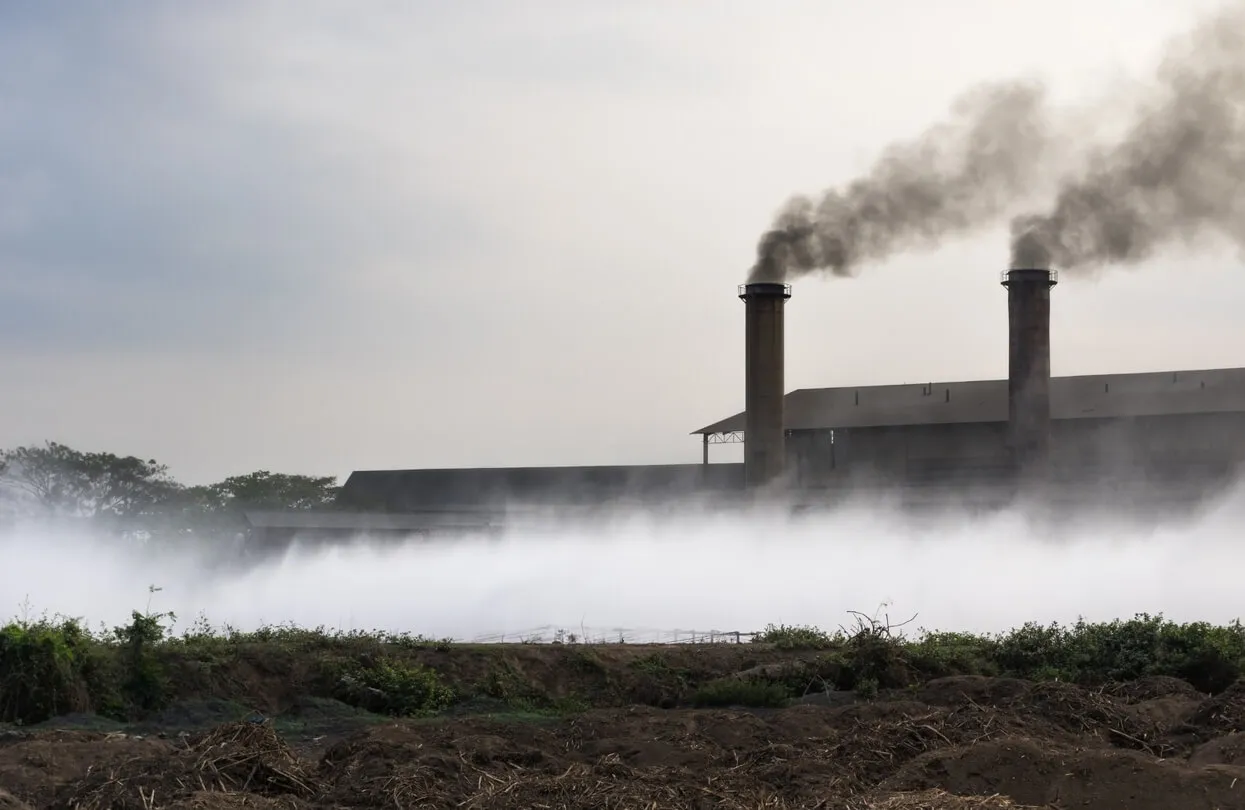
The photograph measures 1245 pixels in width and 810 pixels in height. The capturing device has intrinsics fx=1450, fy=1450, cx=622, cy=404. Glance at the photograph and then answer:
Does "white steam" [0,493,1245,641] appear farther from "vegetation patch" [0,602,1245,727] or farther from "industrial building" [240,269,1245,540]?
"vegetation patch" [0,602,1245,727]

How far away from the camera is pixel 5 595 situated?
62156mm

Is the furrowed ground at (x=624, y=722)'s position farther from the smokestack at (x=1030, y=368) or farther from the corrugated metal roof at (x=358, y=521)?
the corrugated metal roof at (x=358, y=521)

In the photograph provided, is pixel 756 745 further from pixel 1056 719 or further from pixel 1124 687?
pixel 1124 687

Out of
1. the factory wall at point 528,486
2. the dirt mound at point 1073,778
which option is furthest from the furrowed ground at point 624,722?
the factory wall at point 528,486

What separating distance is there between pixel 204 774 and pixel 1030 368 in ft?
170

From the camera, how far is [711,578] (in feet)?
189

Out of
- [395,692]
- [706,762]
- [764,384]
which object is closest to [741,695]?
[395,692]

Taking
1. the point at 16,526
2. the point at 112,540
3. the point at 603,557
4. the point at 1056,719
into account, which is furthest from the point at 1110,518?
the point at 16,526

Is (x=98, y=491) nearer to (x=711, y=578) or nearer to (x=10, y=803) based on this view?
(x=711, y=578)

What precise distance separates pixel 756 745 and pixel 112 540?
2883 inches

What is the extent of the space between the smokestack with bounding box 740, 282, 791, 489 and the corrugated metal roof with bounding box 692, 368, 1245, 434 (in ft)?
47.1

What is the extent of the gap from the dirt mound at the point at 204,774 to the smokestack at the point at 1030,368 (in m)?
49.7

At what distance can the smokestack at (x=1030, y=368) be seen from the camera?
2410 inches

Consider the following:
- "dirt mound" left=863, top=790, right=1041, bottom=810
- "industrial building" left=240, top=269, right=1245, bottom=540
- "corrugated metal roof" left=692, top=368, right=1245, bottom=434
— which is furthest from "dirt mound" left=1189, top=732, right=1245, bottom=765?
"corrugated metal roof" left=692, top=368, right=1245, bottom=434
